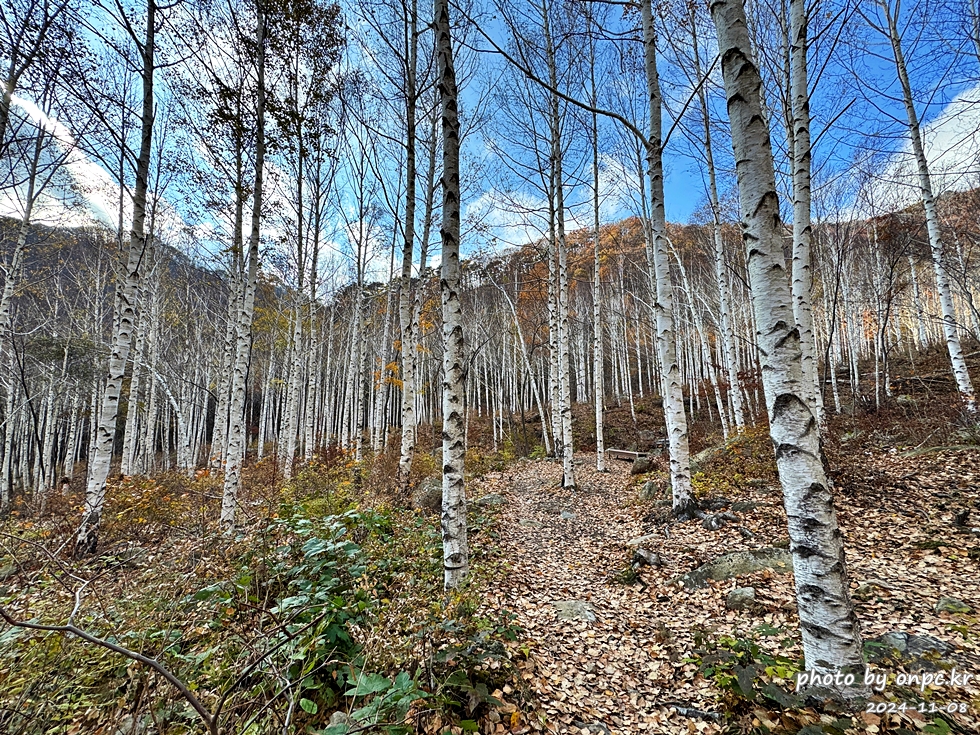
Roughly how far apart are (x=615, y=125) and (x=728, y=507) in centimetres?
1024

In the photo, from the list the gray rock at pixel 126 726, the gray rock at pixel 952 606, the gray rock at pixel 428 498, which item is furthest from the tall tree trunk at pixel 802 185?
the gray rock at pixel 126 726

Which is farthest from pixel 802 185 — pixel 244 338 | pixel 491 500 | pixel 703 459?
pixel 244 338

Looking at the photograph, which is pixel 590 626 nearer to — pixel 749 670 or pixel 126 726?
pixel 749 670

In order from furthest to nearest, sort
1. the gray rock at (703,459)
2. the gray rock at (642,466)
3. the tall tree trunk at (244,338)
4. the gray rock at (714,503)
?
1. the gray rock at (642,466)
2. the gray rock at (703,459)
3. the tall tree trunk at (244,338)
4. the gray rock at (714,503)

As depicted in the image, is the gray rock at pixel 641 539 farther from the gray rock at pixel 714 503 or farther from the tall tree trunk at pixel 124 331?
the tall tree trunk at pixel 124 331

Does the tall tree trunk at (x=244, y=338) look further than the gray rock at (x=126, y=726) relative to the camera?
Yes

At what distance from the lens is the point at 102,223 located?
12.4 m

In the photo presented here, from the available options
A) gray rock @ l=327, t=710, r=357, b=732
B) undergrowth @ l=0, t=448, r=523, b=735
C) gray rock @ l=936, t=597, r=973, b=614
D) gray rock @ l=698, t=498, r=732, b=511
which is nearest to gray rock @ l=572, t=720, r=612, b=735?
undergrowth @ l=0, t=448, r=523, b=735

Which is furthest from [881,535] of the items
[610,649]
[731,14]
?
[731,14]

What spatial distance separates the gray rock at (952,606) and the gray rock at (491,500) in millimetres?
6080

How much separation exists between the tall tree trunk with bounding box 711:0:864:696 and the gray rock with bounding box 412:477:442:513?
6109 millimetres

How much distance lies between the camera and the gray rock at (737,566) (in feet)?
13.3

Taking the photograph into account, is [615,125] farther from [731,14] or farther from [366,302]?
[366,302]

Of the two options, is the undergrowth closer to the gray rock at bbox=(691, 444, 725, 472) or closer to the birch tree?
the gray rock at bbox=(691, 444, 725, 472)
